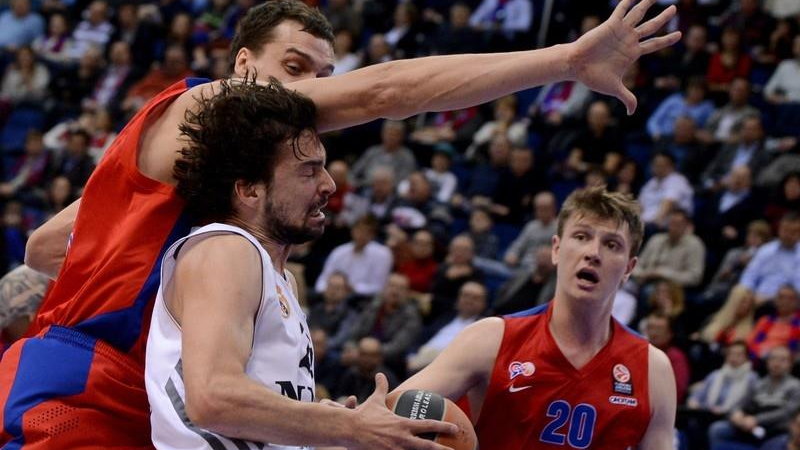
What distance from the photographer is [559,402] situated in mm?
5742

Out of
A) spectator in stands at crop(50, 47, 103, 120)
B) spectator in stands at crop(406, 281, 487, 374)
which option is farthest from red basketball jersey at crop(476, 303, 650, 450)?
spectator in stands at crop(50, 47, 103, 120)

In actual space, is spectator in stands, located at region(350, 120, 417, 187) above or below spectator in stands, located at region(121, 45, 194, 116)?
below

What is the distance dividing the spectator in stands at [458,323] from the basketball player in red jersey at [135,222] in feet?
28.2

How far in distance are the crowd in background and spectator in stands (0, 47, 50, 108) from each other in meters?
0.03

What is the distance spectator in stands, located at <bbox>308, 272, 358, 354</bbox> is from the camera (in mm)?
14133

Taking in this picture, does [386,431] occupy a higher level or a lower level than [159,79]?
lower

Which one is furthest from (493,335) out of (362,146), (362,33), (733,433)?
(362,33)

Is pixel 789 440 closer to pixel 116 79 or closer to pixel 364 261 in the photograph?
pixel 364 261

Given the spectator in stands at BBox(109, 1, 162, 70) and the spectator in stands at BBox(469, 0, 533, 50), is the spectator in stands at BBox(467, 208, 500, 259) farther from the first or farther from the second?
the spectator in stands at BBox(109, 1, 162, 70)

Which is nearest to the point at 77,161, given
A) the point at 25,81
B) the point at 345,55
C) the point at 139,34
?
the point at 25,81

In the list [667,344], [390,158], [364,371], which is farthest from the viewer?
[390,158]

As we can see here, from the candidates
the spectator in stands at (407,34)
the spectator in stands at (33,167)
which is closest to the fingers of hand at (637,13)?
the spectator in stands at (407,34)

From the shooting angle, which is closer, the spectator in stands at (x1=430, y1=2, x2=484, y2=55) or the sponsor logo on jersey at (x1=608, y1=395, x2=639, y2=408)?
the sponsor logo on jersey at (x1=608, y1=395, x2=639, y2=408)

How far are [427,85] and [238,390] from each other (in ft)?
3.75
